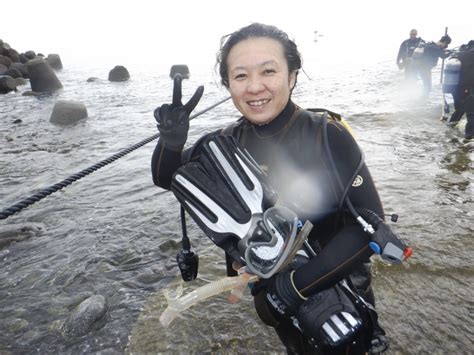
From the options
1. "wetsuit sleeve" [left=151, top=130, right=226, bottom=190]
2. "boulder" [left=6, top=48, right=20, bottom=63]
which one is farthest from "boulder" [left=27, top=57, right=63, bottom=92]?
"wetsuit sleeve" [left=151, top=130, right=226, bottom=190]

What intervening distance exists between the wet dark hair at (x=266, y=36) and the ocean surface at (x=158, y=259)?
2.16 meters

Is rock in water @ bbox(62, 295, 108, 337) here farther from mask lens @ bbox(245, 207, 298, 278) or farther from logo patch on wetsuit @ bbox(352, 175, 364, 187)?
logo patch on wetsuit @ bbox(352, 175, 364, 187)

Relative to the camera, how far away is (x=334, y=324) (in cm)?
165

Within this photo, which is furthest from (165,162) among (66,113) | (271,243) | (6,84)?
(6,84)

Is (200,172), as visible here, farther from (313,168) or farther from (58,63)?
(58,63)

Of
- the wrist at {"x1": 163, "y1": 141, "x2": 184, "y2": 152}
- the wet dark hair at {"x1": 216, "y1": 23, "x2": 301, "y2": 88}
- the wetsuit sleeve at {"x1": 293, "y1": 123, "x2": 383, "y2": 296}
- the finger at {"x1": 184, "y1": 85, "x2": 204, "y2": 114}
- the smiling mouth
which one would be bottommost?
the wetsuit sleeve at {"x1": 293, "y1": 123, "x2": 383, "y2": 296}

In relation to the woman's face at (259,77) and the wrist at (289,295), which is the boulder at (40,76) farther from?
the wrist at (289,295)

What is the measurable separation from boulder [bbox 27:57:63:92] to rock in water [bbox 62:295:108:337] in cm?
2176

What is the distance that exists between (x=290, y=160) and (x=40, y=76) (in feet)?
76.6

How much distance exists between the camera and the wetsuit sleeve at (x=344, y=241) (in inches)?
68.7

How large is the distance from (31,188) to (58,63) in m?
40.8

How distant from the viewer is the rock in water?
284 centimetres

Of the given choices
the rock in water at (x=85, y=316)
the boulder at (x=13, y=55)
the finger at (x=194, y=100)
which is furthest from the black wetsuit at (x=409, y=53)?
the boulder at (x=13, y=55)

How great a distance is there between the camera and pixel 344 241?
1792mm
